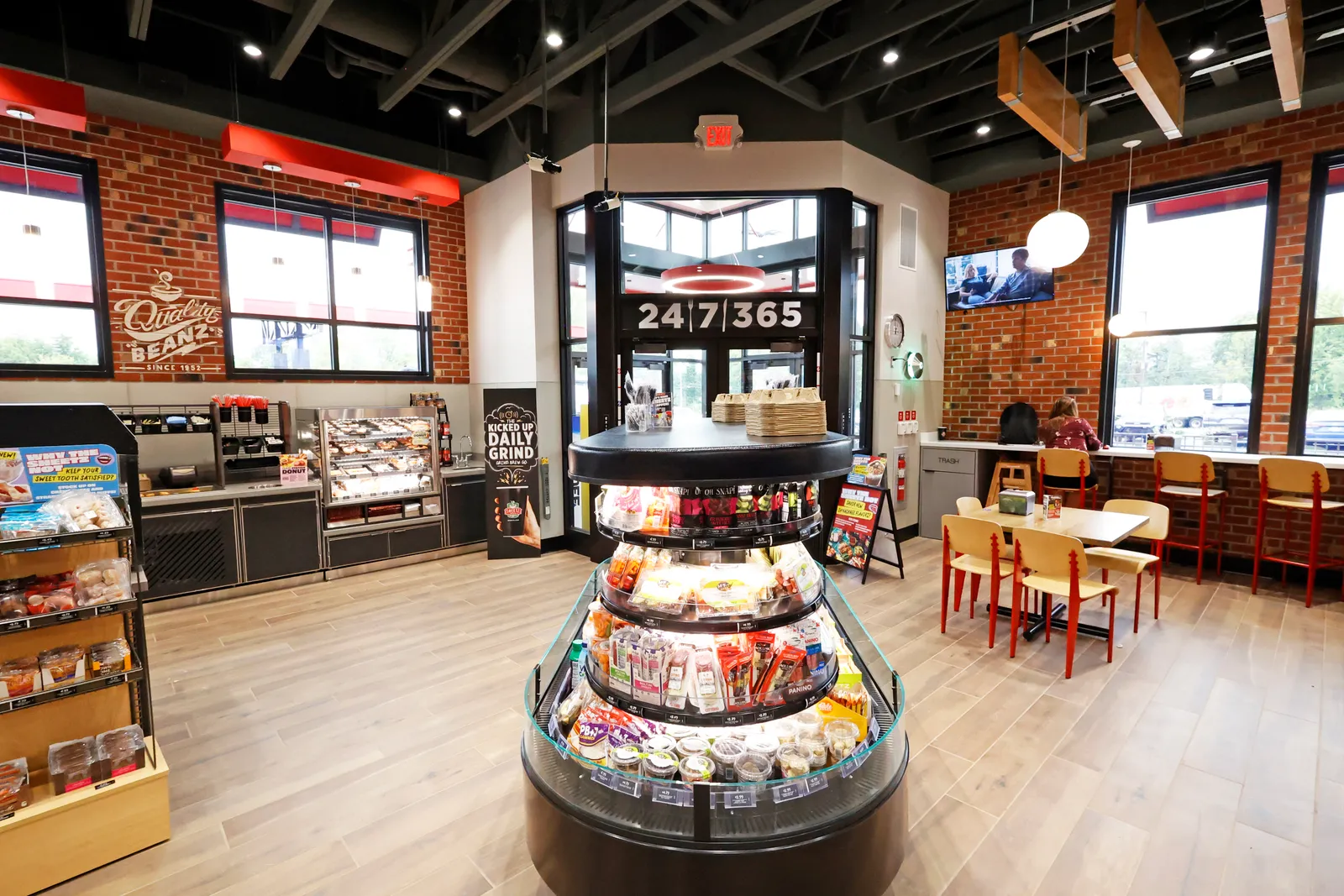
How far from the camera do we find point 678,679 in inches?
73.0

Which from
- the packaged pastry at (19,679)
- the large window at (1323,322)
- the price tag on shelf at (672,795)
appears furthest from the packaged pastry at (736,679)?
the large window at (1323,322)

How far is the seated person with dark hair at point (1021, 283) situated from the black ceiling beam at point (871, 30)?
299 centimetres

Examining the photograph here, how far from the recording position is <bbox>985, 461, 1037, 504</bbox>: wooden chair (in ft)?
19.5

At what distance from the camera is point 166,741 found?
289 centimetres

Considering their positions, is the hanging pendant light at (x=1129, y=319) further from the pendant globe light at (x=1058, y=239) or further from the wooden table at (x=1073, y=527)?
the pendant globe light at (x=1058, y=239)

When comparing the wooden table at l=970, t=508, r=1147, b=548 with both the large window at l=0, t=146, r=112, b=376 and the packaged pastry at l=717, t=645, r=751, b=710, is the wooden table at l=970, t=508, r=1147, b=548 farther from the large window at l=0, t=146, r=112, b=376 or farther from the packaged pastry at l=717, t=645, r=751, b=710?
the large window at l=0, t=146, r=112, b=376

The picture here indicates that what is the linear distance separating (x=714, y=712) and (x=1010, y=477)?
5.42 meters

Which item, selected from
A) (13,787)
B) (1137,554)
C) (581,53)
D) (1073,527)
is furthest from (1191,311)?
(13,787)

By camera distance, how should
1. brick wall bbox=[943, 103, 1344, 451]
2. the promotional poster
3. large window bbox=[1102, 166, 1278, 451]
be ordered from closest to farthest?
brick wall bbox=[943, 103, 1344, 451] < large window bbox=[1102, 166, 1278, 451] < the promotional poster

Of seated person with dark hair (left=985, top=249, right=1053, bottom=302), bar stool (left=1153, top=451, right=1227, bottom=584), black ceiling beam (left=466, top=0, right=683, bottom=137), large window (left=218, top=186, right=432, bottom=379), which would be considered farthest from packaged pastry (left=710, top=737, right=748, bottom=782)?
seated person with dark hair (left=985, top=249, right=1053, bottom=302)

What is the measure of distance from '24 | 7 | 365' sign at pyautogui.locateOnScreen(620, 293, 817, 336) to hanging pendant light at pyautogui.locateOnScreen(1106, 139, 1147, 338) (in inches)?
115

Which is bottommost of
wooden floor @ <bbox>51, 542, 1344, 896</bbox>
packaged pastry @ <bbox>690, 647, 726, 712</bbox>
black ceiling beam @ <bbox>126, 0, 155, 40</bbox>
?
wooden floor @ <bbox>51, 542, 1344, 896</bbox>

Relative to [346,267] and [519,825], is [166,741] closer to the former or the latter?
[519,825]

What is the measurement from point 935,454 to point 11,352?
26.9ft
